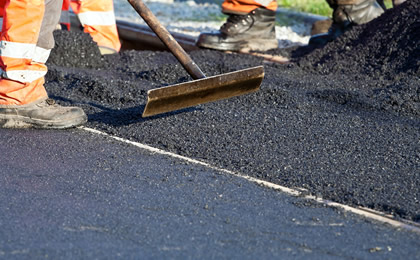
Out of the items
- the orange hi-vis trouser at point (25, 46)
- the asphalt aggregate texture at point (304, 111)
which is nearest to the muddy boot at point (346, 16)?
the asphalt aggregate texture at point (304, 111)

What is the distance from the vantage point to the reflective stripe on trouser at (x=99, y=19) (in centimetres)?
621

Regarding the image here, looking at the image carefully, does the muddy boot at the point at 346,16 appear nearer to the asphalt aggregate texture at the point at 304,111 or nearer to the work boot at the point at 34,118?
the asphalt aggregate texture at the point at 304,111

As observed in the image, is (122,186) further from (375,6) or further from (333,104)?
(375,6)

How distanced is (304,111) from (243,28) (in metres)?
2.46

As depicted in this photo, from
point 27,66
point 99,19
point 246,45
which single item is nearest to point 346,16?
point 246,45

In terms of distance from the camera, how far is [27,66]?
12.9 feet

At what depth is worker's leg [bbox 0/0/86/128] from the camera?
12.5ft

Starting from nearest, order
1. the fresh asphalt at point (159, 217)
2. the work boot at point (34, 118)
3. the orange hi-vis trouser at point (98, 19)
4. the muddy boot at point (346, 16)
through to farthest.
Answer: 1. the fresh asphalt at point (159, 217)
2. the work boot at point (34, 118)
3. the orange hi-vis trouser at point (98, 19)
4. the muddy boot at point (346, 16)

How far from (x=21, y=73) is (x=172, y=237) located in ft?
6.06

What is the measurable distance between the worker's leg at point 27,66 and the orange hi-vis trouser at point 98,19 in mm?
2201

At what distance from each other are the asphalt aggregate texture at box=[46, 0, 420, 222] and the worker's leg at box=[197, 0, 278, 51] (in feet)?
0.88

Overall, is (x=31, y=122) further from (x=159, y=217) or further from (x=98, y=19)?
(x=98, y=19)

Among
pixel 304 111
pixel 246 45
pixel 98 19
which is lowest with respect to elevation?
pixel 246 45

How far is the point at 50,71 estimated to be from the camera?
5.28 meters
